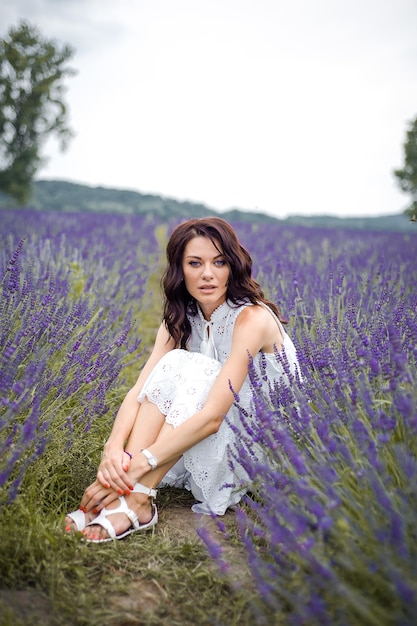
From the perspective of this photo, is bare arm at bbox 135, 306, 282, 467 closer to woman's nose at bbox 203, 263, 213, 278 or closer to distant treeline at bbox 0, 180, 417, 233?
woman's nose at bbox 203, 263, 213, 278

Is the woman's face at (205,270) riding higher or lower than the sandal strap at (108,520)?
higher

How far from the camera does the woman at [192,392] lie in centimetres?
172

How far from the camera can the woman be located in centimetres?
172

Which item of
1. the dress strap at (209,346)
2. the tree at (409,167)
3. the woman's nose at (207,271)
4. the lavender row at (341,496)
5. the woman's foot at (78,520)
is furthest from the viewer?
the tree at (409,167)

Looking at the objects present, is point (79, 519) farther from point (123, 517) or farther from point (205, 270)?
point (205, 270)

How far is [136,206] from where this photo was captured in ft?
62.6

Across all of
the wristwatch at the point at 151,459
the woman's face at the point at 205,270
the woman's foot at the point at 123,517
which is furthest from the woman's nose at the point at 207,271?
the woman's foot at the point at 123,517

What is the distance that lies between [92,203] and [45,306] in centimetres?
1777

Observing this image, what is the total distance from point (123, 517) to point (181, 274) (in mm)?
932

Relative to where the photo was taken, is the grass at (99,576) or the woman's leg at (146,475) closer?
the grass at (99,576)

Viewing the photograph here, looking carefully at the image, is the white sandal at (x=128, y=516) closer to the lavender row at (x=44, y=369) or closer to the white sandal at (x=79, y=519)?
the white sandal at (x=79, y=519)

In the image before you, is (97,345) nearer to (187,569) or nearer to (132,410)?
(132,410)

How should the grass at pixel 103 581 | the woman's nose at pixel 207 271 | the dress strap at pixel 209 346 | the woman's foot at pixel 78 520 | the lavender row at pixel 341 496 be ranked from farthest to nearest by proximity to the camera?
the dress strap at pixel 209 346
the woman's nose at pixel 207 271
the woman's foot at pixel 78 520
the grass at pixel 103 581
the lavender row at pixel 341 496

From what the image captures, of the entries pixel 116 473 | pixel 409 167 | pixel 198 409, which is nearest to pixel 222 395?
pixel 198 409
